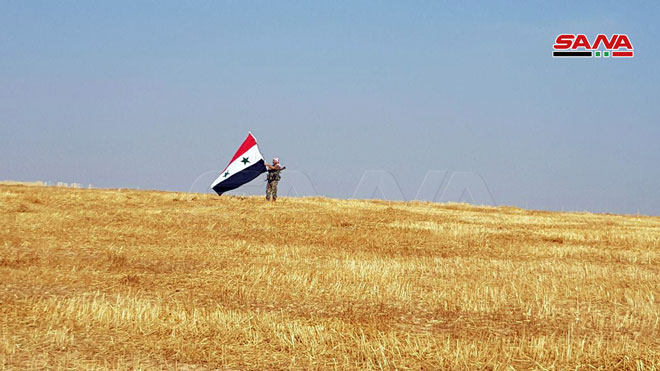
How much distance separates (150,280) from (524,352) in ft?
33.5

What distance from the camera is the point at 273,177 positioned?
44.9 m

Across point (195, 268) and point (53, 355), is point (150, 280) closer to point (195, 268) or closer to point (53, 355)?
point (195, 268)

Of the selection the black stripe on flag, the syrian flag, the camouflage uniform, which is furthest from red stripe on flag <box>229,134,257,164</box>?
the camouflage uniform

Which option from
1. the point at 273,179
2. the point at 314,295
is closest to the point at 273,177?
the point at 273,179

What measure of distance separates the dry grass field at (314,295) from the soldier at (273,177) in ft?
33.9

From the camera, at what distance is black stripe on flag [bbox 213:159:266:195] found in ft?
145

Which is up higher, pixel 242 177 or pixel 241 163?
pixel 241 163

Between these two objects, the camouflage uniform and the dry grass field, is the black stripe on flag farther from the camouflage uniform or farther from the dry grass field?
the dry grass field

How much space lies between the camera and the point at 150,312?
43.0 feet

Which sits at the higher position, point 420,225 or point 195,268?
point 420,225

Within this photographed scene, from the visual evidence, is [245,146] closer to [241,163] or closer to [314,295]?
[241,163]

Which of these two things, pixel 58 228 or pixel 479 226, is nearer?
pixel 58 228

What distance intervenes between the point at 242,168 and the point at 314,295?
2880cm

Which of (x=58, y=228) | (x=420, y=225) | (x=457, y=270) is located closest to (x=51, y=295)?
(x=457, y=270)
